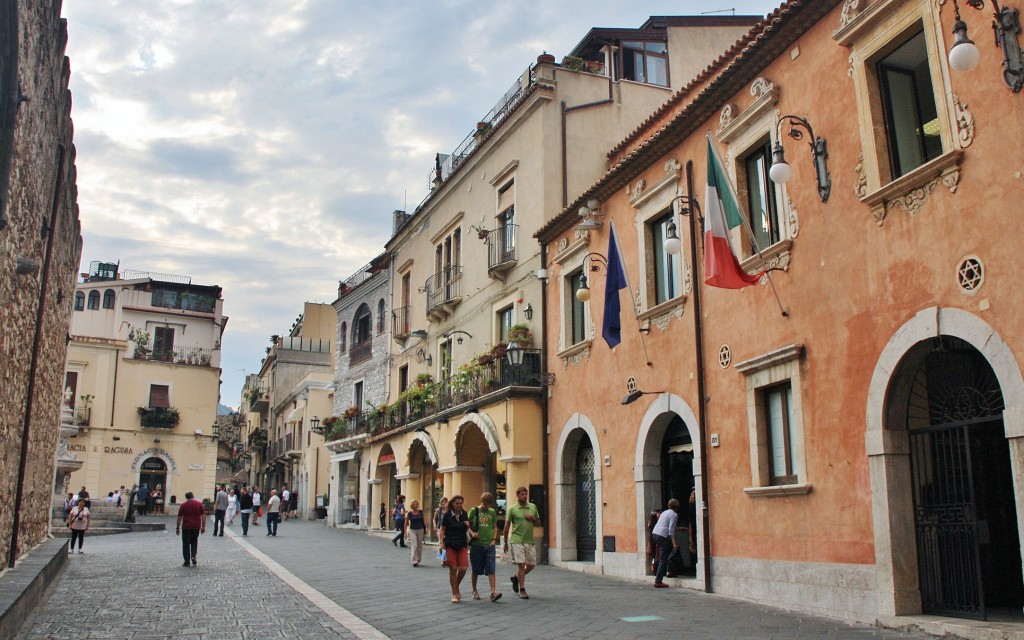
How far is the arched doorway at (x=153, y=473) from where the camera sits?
4606 centimetres

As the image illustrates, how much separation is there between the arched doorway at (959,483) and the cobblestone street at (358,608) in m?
0.90

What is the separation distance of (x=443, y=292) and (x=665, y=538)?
15.1m

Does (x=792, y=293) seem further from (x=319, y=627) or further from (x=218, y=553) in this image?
(x=218, y=553)

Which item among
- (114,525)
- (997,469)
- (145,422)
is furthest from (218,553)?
(145,422)

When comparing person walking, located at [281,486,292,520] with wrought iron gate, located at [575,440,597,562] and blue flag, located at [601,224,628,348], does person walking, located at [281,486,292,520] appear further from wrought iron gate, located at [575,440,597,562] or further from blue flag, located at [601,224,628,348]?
blue flag, located at [601,224,628,348]

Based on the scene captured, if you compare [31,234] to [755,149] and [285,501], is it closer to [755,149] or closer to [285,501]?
[755,149]

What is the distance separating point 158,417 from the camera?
46500mm

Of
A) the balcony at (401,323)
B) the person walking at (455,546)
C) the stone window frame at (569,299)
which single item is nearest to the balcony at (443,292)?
the balcony at (401,323)

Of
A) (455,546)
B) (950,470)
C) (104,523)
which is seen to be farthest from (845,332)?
(104,523)

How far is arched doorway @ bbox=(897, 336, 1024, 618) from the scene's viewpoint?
9.10 meters

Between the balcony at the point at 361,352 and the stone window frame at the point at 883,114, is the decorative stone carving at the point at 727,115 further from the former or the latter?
the balcony at the point at 361,352

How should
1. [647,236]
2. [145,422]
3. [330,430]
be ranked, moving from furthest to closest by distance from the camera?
[145,422], [330,430], [647,236]

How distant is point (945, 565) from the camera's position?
9414mm

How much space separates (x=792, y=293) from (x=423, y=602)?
6.73m
